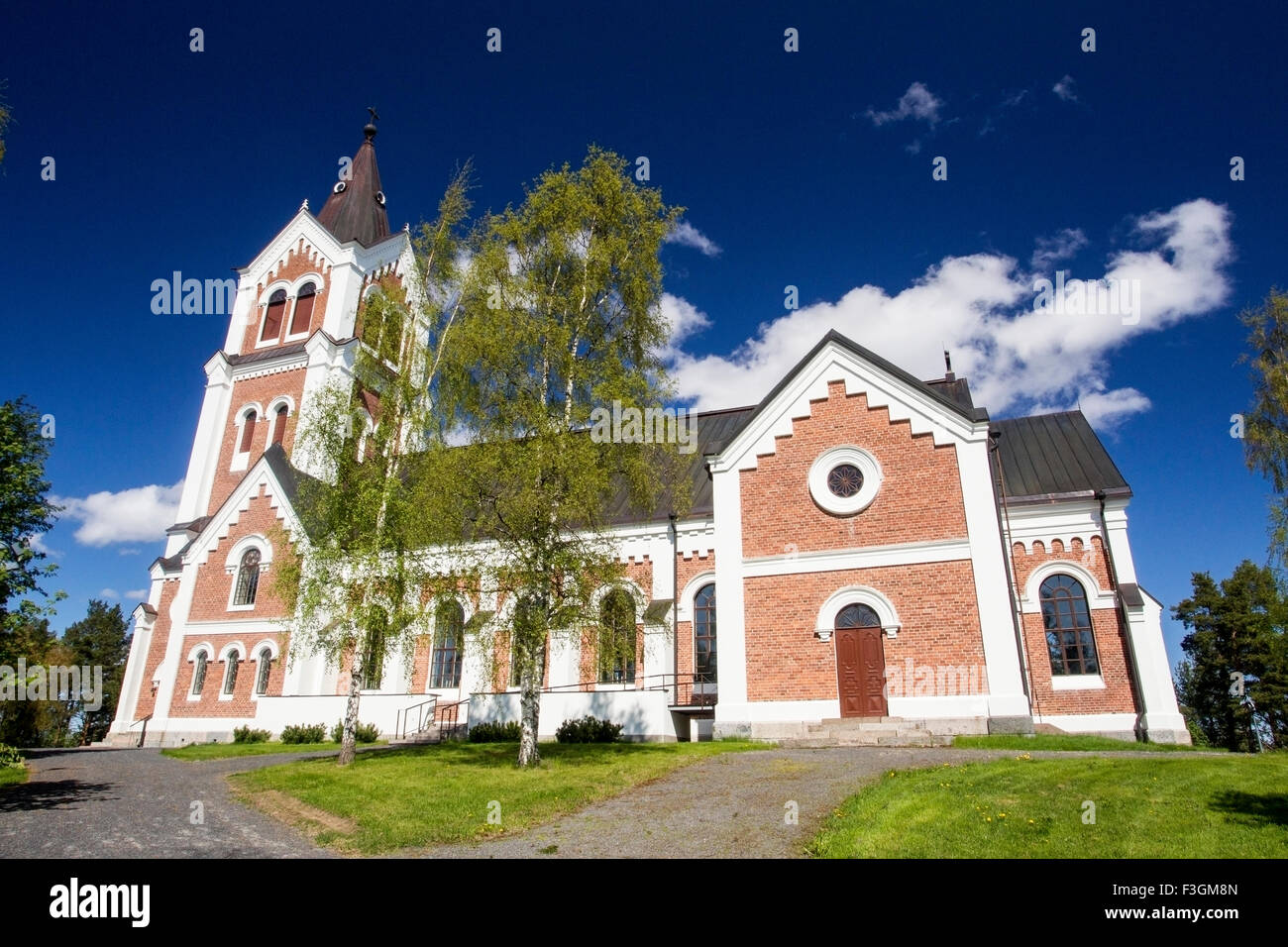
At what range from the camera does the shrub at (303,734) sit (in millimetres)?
22859

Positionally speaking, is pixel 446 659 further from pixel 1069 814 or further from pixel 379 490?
pixel 1069 814

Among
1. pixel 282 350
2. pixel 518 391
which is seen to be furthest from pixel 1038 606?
pixel 282 350

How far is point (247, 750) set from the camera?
20.6 m

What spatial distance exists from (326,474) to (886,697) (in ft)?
49.9

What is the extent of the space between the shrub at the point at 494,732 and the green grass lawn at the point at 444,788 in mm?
3395

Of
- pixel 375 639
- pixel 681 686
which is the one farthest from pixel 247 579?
pixel 681 686

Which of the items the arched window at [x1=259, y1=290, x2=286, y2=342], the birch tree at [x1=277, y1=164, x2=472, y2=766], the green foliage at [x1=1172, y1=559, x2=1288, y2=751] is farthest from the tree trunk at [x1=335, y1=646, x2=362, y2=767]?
the green foliage at [x1=1172, y1=559, x2=1288, y2=751]

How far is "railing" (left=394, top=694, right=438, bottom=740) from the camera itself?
24.0 meters

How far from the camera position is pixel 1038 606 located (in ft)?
66.3

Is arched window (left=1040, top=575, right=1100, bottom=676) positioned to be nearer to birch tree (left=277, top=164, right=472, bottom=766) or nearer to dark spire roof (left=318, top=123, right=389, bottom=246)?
birch tree (left=277, top=164, right=472, bottom=766)

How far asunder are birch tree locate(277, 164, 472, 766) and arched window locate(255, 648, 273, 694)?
9195 millimetres

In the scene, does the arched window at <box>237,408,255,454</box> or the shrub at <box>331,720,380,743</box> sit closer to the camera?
the shrub at <box>331,720,380,743</box>
